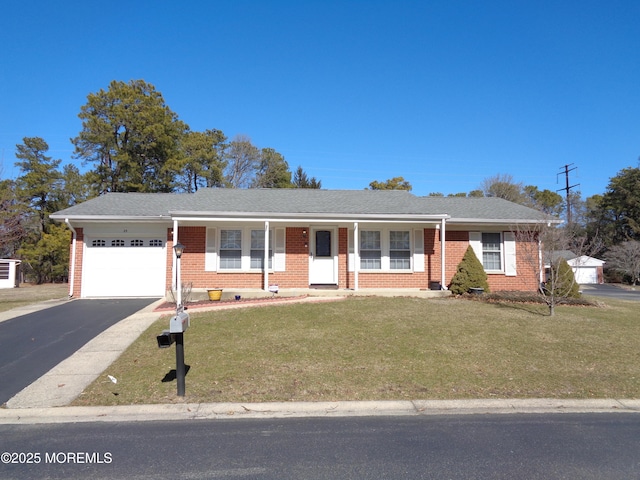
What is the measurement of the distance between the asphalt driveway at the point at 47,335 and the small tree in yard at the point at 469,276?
10.4 metres

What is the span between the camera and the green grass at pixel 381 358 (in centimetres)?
554

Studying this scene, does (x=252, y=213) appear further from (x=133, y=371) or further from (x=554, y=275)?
(x=554, y=275)

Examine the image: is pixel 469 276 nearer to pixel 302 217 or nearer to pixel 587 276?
pixel 302 217

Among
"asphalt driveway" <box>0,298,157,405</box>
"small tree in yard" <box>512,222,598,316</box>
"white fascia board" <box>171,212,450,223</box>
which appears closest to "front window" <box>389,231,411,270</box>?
"white fascia board" <box>171,212,450,223</box>

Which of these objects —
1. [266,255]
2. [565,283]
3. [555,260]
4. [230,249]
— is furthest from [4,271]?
[565,283]

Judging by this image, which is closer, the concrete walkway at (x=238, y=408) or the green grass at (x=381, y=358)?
the concrete walkway at (x=238, y=408)

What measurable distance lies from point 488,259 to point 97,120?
2718cm

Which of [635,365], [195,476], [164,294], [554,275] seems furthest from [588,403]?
[164,294]

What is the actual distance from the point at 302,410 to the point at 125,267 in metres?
12.2

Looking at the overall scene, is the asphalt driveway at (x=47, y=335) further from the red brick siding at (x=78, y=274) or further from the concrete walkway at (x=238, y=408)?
the red brick siding at (x=78, y=274)

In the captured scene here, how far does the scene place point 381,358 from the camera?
6.87 metres

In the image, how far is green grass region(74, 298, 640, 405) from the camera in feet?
18.2

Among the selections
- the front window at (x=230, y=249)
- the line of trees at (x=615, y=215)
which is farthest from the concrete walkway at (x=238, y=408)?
the line of trees at (x=615, y=215)

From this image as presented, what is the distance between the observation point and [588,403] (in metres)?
5.27
